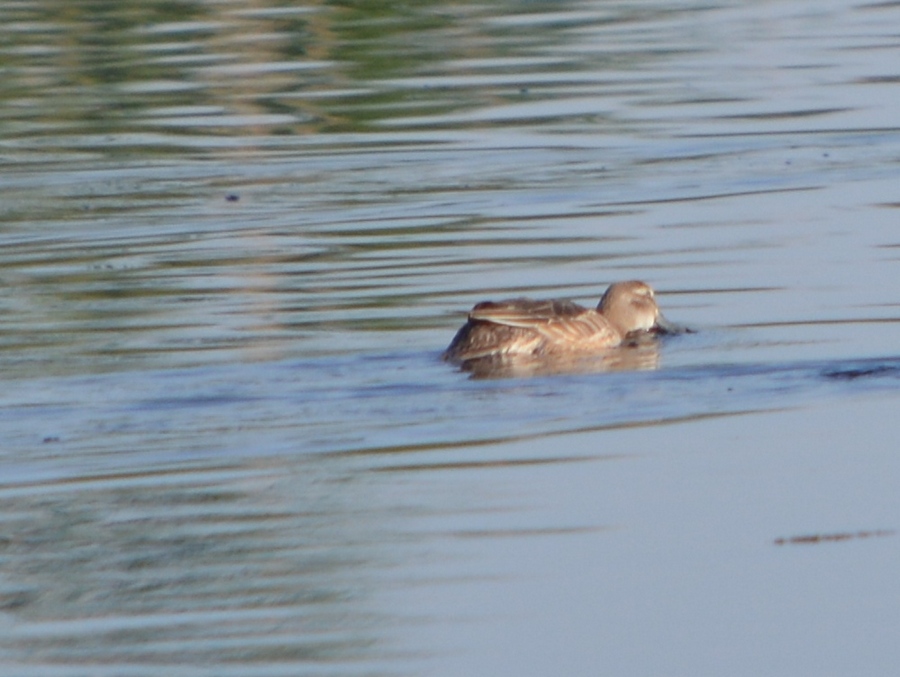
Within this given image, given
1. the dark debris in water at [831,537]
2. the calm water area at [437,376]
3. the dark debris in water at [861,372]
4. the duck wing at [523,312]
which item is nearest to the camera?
the calm water area at [437,376]

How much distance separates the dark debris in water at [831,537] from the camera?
7.64 meters

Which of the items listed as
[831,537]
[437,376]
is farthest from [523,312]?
[831,537]

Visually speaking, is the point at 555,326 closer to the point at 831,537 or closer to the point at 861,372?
the point at 861,372

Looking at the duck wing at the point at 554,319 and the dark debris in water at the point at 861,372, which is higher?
the duck wing at the point at 554,319

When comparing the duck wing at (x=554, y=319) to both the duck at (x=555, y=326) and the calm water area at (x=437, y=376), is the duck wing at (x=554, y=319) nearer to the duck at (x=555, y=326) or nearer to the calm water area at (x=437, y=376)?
the duck at (x=555, y=326)

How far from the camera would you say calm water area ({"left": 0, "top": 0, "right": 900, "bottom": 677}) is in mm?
7074

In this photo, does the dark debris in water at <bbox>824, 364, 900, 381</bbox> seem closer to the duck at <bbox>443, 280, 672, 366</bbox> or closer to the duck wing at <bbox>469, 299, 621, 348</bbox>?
the duck at <bbox>443, 280, 672, 366</bbox>

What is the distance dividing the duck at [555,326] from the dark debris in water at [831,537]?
11.2 feet

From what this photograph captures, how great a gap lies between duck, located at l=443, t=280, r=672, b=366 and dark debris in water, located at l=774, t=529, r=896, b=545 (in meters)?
3.40

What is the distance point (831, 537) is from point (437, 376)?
3.18m

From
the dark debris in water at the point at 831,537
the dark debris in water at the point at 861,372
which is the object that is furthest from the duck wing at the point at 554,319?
the dark debris in water at the point at 831,537

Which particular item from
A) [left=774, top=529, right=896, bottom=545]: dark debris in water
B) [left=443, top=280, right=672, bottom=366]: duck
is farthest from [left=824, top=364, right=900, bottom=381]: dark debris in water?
[left=774, top=529, right=896, bottom=545]: dark debris in water

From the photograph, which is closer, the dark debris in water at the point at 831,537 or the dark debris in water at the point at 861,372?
the dark debris in water at the point at 831,537

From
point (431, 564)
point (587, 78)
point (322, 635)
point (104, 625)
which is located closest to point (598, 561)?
point (431, 564)
